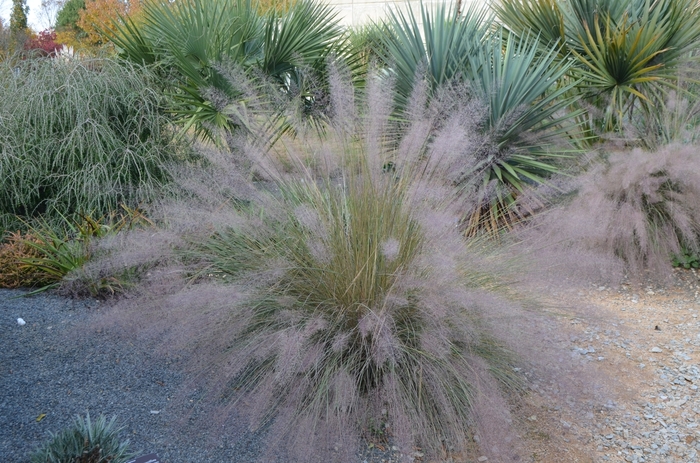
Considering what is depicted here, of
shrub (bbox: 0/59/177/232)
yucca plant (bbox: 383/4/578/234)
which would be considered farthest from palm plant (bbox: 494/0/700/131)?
shrub (bbox: 0/59/177/232)

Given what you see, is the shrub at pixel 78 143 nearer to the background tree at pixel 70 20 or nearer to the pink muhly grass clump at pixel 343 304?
the pink muhly grass clump at pixel 343 304

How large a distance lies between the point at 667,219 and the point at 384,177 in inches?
127

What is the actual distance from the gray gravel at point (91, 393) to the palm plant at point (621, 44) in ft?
15.7

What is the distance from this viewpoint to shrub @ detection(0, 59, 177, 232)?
19.3 ft

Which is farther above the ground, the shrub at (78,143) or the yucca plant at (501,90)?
the yucca plant at (501,90)

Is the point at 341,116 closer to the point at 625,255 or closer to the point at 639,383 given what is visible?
the point at 639,383

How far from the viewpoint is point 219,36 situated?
6.37 metres

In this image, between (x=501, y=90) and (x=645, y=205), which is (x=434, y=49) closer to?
(x=501, y=90)

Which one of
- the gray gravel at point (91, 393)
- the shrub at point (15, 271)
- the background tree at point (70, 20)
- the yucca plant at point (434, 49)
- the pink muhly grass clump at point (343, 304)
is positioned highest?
the background tree at point (70, 20)

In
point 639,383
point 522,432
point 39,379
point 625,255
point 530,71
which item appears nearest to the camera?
point 522,432

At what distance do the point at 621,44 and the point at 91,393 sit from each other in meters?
5.76

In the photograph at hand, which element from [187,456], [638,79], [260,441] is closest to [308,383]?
[260,441]

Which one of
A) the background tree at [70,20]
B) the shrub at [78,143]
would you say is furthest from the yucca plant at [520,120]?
the background tree at [70,20]

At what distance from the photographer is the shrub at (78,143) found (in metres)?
5.89
